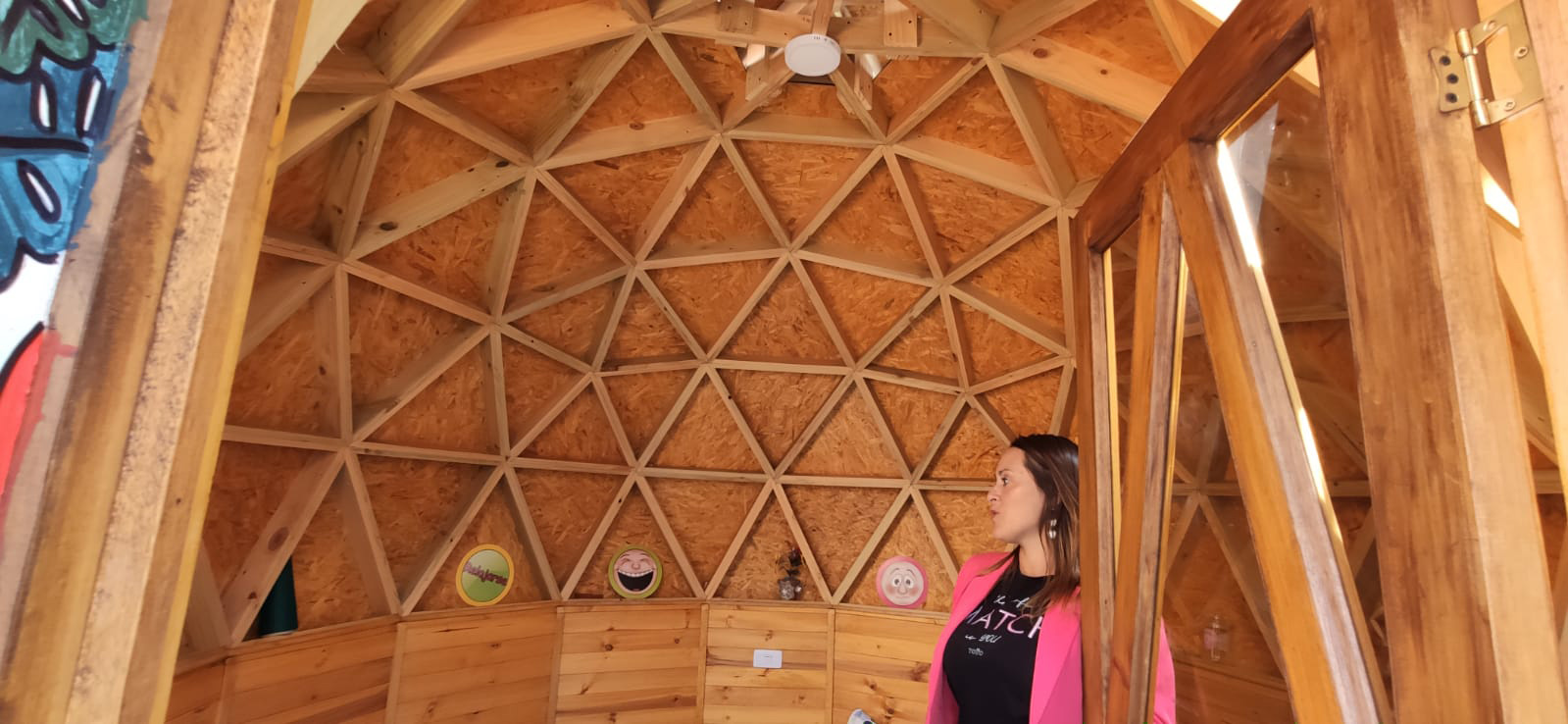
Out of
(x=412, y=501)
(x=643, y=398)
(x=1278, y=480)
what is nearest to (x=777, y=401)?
(x=643, y=398)

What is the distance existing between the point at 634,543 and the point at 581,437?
1.23m

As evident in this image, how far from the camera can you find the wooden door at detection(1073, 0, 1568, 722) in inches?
41.3

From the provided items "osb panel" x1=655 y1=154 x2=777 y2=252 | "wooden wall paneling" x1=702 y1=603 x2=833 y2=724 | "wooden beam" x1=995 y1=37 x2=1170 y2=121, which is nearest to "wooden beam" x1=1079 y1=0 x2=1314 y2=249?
"wooden beam" x1=995 y1=37 x2=1170 y2=121

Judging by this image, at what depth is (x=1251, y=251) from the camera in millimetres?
1749

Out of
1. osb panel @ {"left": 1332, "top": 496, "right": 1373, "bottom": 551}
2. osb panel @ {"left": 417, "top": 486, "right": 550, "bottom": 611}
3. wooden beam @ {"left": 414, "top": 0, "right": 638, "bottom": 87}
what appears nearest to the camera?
osb panel @ {"left": 1332, "top": 496, "right": 1373, "bottom": 551}

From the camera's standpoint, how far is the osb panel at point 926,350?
775 centimetres

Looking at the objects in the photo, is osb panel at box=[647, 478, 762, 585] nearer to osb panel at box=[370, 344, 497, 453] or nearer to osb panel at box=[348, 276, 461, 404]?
osb panel at box=[370, 344, 497, 453]

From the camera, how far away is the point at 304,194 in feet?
16.6

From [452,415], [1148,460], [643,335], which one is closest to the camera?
[1148,460]

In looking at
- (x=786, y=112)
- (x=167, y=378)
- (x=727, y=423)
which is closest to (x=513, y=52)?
(x=786, y=112)

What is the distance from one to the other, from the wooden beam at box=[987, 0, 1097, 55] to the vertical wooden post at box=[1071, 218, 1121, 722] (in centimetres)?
193

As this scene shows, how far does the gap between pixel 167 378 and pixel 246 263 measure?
0.20 m

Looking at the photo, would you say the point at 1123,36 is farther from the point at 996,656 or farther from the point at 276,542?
the point at 276,542

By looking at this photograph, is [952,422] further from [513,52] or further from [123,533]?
[123,533]
